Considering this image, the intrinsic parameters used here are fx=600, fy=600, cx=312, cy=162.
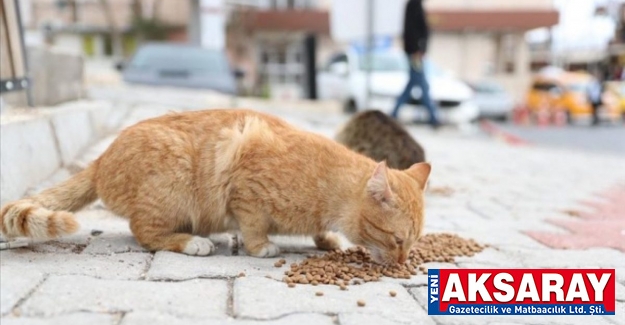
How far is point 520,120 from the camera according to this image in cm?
2441

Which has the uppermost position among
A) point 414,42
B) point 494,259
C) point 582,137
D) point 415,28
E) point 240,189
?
point 415,28

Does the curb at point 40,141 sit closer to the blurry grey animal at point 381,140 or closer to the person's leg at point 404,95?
the blurry grey animal at point 381,140

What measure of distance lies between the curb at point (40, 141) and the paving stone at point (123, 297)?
1407mm

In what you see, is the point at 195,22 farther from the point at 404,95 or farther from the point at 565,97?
the point at 565,97

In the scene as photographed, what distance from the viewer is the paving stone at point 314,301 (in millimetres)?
2426

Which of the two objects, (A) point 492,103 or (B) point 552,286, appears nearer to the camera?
(B) point 552,286

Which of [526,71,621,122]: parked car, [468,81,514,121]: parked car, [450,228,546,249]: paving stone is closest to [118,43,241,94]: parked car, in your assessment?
[450,228,546,249]: paving stone

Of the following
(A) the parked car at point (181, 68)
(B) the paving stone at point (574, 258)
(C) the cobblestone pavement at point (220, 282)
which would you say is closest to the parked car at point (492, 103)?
(A) the parked car at point (181, 68)

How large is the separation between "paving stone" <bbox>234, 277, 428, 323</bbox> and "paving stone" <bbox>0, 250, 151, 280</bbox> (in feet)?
1.73

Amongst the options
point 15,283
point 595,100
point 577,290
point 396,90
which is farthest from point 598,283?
point 595,100

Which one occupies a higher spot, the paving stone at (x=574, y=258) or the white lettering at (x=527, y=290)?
the white lettering at (x=527, y=290)

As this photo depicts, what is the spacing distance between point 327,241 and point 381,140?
1.98 metres

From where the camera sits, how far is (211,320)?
2.26 meters

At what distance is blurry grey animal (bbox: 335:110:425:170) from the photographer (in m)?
5.17
